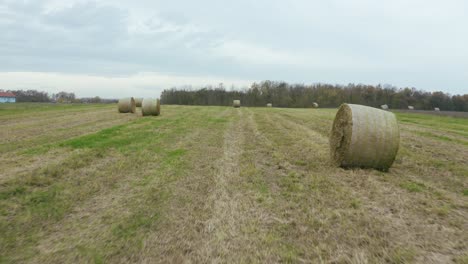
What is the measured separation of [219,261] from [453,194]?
492 cm

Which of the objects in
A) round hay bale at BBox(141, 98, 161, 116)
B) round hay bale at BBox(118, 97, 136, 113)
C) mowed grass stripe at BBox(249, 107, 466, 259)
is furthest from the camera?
round hay bale at BBox(118, 97, 136, 113)

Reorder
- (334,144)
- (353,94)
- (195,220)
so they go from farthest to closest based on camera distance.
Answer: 1. (353,94)
2. (334,144)
3. (195,220)

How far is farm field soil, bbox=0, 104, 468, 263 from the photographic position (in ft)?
11.3

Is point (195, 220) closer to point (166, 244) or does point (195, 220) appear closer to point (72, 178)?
point (166, 244)

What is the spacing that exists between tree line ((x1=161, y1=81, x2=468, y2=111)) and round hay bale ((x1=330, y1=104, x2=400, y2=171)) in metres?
65.4

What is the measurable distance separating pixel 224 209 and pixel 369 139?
4127mm

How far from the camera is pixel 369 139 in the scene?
22.2 feet

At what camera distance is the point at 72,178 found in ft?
19.9

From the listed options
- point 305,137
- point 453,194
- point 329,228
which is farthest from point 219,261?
point 305,137

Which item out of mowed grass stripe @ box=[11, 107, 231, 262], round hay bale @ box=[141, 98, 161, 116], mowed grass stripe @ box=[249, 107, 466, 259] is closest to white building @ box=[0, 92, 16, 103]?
round hay bale @ box=[141, 98, 161, 116]

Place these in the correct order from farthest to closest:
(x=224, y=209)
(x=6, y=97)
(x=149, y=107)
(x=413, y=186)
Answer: (x=6, y=97) → (x=149, y=107) → (x=413, y=186) → (x=224, y=209)

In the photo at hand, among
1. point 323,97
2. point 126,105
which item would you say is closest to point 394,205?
point 126,105

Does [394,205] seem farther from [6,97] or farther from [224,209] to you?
[6,97]

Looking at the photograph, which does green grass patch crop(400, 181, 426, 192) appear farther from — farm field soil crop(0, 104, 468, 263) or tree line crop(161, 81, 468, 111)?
tree line crop(161, 81, 468, 111)
